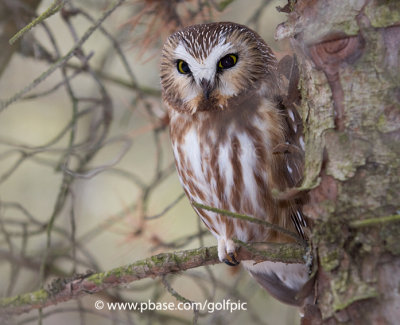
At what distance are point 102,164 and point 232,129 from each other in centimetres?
178

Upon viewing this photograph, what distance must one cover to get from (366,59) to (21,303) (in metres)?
1.67

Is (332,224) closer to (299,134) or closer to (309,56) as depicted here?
(309,56)

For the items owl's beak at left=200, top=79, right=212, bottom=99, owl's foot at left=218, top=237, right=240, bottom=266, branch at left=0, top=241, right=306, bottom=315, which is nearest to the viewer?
branch at left=0, top=241, right=306, bottom=315

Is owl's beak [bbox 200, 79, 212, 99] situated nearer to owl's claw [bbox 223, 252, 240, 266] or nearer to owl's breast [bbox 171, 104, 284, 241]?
owl's breast [bbox 171, 104, 284, 241]

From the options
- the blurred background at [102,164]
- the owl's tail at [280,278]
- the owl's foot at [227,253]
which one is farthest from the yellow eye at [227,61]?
the owl's tail at [280,278]

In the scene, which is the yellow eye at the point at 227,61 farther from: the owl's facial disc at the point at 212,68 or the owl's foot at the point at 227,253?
the owl's foot at the point at 227,253

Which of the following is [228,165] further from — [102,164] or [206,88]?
[102,164]

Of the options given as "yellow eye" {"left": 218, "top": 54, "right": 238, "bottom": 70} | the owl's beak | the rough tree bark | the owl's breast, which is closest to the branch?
the owl's breast

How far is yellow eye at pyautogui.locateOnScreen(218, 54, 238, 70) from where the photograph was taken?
7.36 feet

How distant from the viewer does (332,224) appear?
137 cm

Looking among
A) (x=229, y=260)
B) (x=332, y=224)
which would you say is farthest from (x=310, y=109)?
(x=229, y=260)

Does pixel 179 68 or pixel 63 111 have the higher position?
pixel 63 111

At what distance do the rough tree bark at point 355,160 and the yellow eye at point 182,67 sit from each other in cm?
93

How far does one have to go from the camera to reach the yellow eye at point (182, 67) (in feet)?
7.72
